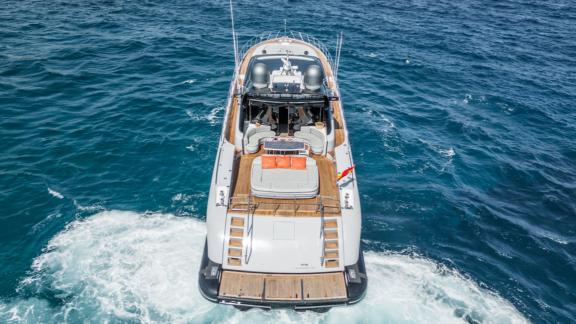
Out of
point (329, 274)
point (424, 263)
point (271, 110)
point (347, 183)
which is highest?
point (271, 110)

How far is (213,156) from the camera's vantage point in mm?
24547

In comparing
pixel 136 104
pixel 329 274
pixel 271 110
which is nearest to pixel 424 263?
pixel 329 274

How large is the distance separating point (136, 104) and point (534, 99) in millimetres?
31944

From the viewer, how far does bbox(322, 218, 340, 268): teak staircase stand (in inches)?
547

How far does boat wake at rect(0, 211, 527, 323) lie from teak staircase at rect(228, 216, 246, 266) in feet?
6.64

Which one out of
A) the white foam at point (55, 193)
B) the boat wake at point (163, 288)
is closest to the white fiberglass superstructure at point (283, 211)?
the boat wake at point (163, 288)

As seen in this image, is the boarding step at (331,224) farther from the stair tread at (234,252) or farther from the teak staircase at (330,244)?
the stair tread at (234,252)

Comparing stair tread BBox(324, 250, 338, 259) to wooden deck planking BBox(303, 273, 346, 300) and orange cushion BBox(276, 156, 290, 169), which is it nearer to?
wooden deck planking BBox(303, 273, 346, 300)

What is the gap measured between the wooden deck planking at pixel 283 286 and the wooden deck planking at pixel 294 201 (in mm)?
2328

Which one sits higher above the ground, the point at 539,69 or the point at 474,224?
the point at 539,69

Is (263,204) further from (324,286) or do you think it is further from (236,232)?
(324,286)

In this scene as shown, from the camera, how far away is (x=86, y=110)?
2803 cm

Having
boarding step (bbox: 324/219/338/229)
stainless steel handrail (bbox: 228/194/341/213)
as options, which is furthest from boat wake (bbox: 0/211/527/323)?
stainless steel handrail (bbox: 228/194/341/213)

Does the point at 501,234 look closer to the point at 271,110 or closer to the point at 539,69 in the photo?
the point at 271,110
